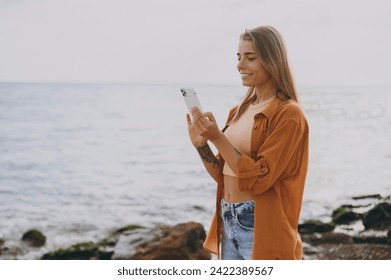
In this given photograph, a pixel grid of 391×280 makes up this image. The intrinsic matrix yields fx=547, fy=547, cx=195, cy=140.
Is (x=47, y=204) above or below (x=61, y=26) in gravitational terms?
below

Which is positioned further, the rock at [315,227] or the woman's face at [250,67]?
the rock at [315,227]

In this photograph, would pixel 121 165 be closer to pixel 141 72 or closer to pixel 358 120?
pixel 141 72

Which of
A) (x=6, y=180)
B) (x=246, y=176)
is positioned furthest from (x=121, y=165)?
(x=246, y=176)

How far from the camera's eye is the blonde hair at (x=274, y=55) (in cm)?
158

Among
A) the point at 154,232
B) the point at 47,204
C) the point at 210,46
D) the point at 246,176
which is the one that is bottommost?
the point at 47,204

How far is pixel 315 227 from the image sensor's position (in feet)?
17.6

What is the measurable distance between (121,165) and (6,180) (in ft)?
7.37

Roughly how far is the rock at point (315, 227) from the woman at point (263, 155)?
12.2 feet

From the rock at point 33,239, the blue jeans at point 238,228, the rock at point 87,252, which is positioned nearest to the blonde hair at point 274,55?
the blue jeans at point 238,228

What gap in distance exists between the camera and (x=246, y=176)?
1.56 m

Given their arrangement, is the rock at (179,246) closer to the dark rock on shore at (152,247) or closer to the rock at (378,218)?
the dark rock on shore at (152,247)

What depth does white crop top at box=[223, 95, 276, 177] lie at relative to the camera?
1657mm

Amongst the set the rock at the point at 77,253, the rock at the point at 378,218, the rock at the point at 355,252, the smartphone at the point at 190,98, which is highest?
the smartphone at the point at 190,98

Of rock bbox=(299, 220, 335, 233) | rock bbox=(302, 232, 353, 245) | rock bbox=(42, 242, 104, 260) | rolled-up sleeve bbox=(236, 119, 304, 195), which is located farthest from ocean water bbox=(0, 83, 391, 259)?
rolled-up sleeve bbox=(236, 119, 304, 195)
